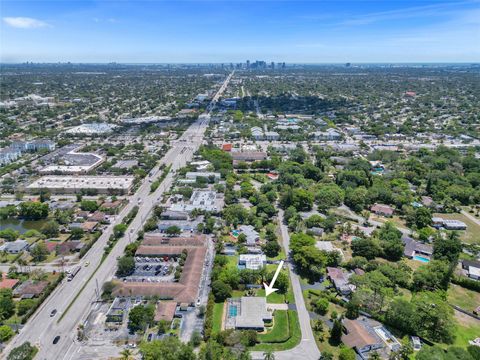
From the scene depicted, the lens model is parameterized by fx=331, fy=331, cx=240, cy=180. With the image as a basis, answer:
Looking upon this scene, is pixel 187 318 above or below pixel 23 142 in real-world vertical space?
below

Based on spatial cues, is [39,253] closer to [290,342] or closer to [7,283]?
[7,283]

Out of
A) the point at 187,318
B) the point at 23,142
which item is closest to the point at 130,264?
the point at 187,318

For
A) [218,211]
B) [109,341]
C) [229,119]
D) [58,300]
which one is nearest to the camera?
[109,341]

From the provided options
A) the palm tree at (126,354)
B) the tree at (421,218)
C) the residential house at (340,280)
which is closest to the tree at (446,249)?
the tree at (421,218)

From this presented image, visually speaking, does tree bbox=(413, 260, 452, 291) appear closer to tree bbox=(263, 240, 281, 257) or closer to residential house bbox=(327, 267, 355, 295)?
residential house bbox=(327, 267, 355, 295)

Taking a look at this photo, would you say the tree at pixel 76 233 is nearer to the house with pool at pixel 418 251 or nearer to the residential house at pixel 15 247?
the residential house at pixel 15 247

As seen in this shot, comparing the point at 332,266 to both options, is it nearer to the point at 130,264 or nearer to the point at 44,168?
the point at 130,264

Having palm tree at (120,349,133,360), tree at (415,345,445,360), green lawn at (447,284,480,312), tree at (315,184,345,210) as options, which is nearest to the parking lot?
palm tree at (120,349,133,360)
